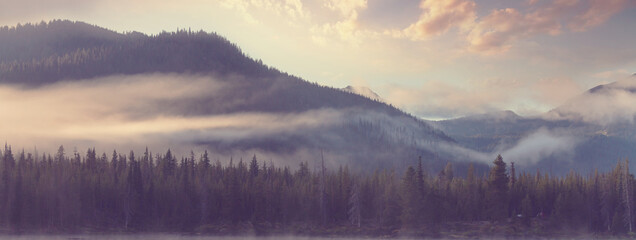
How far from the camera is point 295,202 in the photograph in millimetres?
169000

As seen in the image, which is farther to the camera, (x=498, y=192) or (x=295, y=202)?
(x=295, y=202)

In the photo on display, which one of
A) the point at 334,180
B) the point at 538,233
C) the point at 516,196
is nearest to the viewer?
the point at 538,233

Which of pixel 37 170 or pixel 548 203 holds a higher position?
pixel 37 170

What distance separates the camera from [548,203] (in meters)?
163

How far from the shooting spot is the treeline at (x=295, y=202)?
153 metres

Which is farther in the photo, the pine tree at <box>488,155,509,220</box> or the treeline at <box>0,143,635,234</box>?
the pine tree at <box>488,155,509,220</box>

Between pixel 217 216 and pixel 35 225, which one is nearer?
pixel 35 225

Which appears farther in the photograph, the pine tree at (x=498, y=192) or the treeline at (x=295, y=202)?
the pine tree at (x=498, y=192)

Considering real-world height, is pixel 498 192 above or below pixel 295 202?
above

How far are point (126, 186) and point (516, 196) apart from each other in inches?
4122

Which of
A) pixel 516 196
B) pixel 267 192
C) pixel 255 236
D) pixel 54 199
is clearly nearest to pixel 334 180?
pixel 267 192

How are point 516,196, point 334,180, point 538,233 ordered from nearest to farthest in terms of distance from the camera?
point 538,233, point 516,196, point 334,180

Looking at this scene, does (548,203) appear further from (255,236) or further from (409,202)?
(255,236)

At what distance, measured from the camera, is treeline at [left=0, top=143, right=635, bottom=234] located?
503 feet
